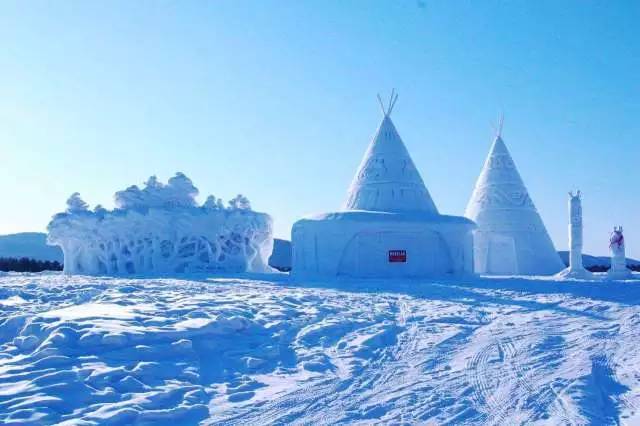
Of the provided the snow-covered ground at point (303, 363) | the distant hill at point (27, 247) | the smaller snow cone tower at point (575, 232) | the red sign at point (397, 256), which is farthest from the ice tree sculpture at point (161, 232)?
the distant hill at point (27, 247)

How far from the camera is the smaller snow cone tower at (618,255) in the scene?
687 inches

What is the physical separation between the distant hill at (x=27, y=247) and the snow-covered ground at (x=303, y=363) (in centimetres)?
5604

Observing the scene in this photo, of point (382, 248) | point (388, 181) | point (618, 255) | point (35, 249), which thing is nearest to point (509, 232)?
point (618, 255)

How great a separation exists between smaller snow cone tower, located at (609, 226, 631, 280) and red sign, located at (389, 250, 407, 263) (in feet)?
20.4

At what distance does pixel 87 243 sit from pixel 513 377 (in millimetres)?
16782

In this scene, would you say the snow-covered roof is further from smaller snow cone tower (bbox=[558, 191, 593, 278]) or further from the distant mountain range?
the distant mountain range

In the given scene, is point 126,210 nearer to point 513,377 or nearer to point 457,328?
point 457,328

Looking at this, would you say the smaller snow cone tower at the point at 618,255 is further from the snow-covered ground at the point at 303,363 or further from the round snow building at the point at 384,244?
the snow-covered ground at the point at 303,363

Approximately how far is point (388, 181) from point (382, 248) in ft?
9.36

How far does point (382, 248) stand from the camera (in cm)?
1705

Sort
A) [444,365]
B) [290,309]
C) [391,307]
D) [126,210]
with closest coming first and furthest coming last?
1. [444,365]
2. [290,309]
3. [391,307]
4. [126,210]

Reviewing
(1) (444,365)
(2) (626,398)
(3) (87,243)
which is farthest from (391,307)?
(3) (87,243)

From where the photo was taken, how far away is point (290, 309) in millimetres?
8398

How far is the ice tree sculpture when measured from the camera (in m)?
18.2
